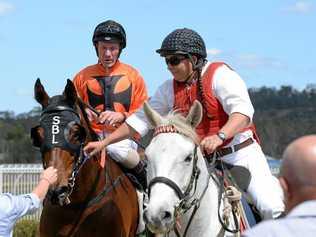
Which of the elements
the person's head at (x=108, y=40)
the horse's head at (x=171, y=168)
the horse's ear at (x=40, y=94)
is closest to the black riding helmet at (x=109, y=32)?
the person's head at (x=108, y=40)

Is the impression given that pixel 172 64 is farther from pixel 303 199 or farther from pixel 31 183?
pixel 31 183

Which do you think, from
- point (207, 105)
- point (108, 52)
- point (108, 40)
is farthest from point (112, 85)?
point (207, 105)

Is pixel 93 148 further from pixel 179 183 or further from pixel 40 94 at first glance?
pixel 179 183

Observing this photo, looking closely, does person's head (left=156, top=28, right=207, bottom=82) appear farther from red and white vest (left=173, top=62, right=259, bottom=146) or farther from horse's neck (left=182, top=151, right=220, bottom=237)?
→ horse's neck (left=182, top=151, right=220, bottom=237)

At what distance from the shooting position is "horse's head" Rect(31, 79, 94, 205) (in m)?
6.53

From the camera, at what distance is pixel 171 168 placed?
5145mm

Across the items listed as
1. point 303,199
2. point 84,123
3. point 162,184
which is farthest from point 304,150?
point 84,123

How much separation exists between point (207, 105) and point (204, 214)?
104 centimetres

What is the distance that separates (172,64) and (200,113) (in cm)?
83

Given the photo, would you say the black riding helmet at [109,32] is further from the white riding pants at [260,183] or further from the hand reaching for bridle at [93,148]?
the white riding pants at [260,183]

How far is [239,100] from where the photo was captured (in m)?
5.99

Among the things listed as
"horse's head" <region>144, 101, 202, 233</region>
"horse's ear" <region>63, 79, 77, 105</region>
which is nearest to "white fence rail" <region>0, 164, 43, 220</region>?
"horse's ear" <region>63, 79, 77, 105</region>

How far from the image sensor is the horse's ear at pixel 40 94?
7066 mm

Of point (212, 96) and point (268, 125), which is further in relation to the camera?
point (268, 125)
